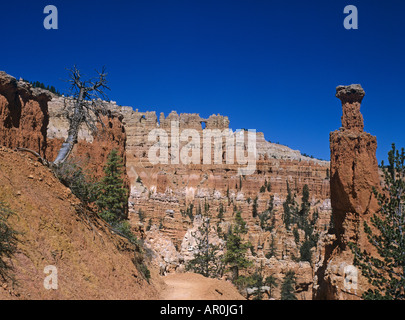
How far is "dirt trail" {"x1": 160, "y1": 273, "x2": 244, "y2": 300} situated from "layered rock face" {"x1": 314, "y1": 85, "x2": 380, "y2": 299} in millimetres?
5117

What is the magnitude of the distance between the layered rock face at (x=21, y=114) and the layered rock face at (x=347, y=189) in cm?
1768

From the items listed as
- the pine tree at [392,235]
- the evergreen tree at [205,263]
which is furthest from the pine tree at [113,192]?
the pine tree at [392,235]

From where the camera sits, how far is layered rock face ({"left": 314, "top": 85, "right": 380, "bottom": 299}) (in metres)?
16.5

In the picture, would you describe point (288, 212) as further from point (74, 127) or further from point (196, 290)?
point (74, 127)

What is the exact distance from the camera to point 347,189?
58.9 feet

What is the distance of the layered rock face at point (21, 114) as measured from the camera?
55.5 ft

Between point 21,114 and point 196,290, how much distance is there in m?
13.6

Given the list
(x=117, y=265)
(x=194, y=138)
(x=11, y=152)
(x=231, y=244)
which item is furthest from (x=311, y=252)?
(x=194, y=138)

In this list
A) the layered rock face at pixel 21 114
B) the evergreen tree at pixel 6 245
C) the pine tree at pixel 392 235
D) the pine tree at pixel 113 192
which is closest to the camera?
the evergreen tree at pixel 6 245

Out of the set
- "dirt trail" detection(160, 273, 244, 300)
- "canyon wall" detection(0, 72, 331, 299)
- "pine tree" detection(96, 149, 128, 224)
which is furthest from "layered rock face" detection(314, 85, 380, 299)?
"pine tree" detection(96, 149, 128, 224)

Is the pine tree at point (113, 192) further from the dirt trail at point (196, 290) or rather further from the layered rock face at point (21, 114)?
the layered rock face at point (21, 114)

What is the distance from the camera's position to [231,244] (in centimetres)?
2567

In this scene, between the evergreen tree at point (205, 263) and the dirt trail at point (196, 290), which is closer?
the dirt trail at point (196, 290)

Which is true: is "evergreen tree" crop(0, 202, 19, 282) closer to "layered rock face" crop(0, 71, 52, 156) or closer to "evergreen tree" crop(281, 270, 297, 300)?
"layered rock face" crop(0, 71, 52, 156)
